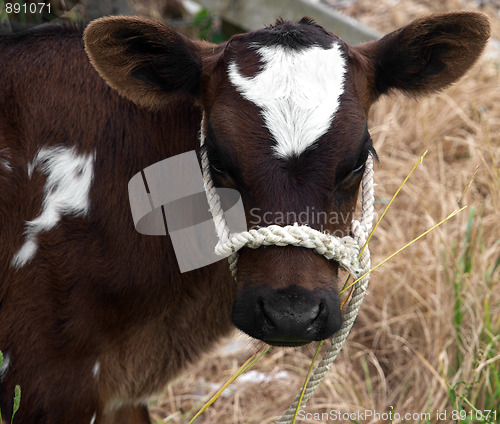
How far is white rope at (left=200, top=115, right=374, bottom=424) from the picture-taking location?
220 cm

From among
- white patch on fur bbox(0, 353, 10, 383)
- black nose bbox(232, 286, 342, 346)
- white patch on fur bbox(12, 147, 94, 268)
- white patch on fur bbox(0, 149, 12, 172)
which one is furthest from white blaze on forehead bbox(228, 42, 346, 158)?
white patch on fur bbox(0, 353, 10, 383)

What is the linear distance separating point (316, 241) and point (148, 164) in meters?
0.83

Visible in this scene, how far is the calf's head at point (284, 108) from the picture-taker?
7.30 ft

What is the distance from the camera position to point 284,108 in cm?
227

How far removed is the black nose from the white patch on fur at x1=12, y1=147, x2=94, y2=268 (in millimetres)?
772

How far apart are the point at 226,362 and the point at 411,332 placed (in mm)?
1104

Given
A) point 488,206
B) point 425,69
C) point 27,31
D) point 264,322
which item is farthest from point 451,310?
point 27,31

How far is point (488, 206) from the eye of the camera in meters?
4.60

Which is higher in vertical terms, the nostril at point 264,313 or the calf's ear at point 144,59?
the calf's ear at point 144,59

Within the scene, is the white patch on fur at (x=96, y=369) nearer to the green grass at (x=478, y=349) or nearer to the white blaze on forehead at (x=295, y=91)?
the white blaze on forehead at (x=295, y=91)
